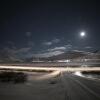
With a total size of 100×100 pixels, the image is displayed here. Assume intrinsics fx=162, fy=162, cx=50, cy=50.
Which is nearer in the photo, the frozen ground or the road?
the road

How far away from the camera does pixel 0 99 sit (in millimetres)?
11625

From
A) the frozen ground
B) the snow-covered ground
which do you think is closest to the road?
the frozen ground

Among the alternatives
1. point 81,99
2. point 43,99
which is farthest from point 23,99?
point 81,99

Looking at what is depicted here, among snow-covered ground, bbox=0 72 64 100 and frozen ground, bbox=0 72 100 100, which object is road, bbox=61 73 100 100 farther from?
snow-covered ground, bbox=0 72 64 100

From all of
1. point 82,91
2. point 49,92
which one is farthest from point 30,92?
point 82,91

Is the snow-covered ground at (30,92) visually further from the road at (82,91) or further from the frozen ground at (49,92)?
the road at (82,91)

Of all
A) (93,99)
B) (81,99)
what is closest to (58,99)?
(81,99)

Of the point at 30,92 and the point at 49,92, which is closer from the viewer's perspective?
the point at 30,92

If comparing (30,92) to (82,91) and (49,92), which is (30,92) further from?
(82,91)

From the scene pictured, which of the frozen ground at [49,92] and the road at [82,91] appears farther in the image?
the frozen ground at [49,92]

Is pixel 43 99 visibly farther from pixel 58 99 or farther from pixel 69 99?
pixel 69 99

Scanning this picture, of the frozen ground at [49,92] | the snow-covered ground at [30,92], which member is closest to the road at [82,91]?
the frozen ground at [49,92]

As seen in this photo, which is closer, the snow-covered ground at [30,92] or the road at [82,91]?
the road at [82,91]

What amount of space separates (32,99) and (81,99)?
357 cm
